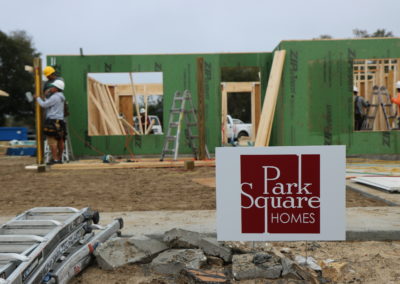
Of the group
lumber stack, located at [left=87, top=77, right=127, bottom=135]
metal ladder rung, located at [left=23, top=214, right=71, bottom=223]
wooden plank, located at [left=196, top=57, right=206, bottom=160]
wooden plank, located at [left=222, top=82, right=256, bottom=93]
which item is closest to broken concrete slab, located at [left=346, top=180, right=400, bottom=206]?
metal ladder rung, located at [left=23, top=214, right=71, bottom=223]

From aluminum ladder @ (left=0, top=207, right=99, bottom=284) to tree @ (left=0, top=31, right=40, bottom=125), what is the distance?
32.9m

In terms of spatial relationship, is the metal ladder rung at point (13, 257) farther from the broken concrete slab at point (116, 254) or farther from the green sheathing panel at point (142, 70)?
the green sheathing panel at point (142, 70)

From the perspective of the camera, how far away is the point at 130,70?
12.2 m

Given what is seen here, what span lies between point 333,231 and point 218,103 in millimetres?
9881

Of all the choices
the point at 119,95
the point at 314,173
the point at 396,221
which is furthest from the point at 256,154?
the point at 119,95

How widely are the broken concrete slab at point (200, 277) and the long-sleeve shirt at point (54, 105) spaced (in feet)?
25.6

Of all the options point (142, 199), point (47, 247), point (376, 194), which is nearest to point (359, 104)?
point (376, 194)

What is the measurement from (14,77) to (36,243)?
35116 mm

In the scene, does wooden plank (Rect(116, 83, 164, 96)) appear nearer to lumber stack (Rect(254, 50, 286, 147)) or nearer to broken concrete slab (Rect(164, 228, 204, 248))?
lumber stack (Rect(254, 50, 286, 147))

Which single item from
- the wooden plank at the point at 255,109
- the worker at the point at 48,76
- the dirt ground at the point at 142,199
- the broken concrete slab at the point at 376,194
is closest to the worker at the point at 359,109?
the wooden plank at the point at 255,109

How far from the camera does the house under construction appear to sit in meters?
11.1

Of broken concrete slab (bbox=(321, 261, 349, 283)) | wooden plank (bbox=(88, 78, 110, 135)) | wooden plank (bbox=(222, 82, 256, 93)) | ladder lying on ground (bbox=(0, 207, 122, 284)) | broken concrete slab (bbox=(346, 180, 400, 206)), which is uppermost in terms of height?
wooden plank (bbox=(222, 82, 256, 93))

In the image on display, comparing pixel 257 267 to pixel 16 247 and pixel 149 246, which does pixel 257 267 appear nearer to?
pixel 149 246

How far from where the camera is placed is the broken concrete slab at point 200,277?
8.32ft
